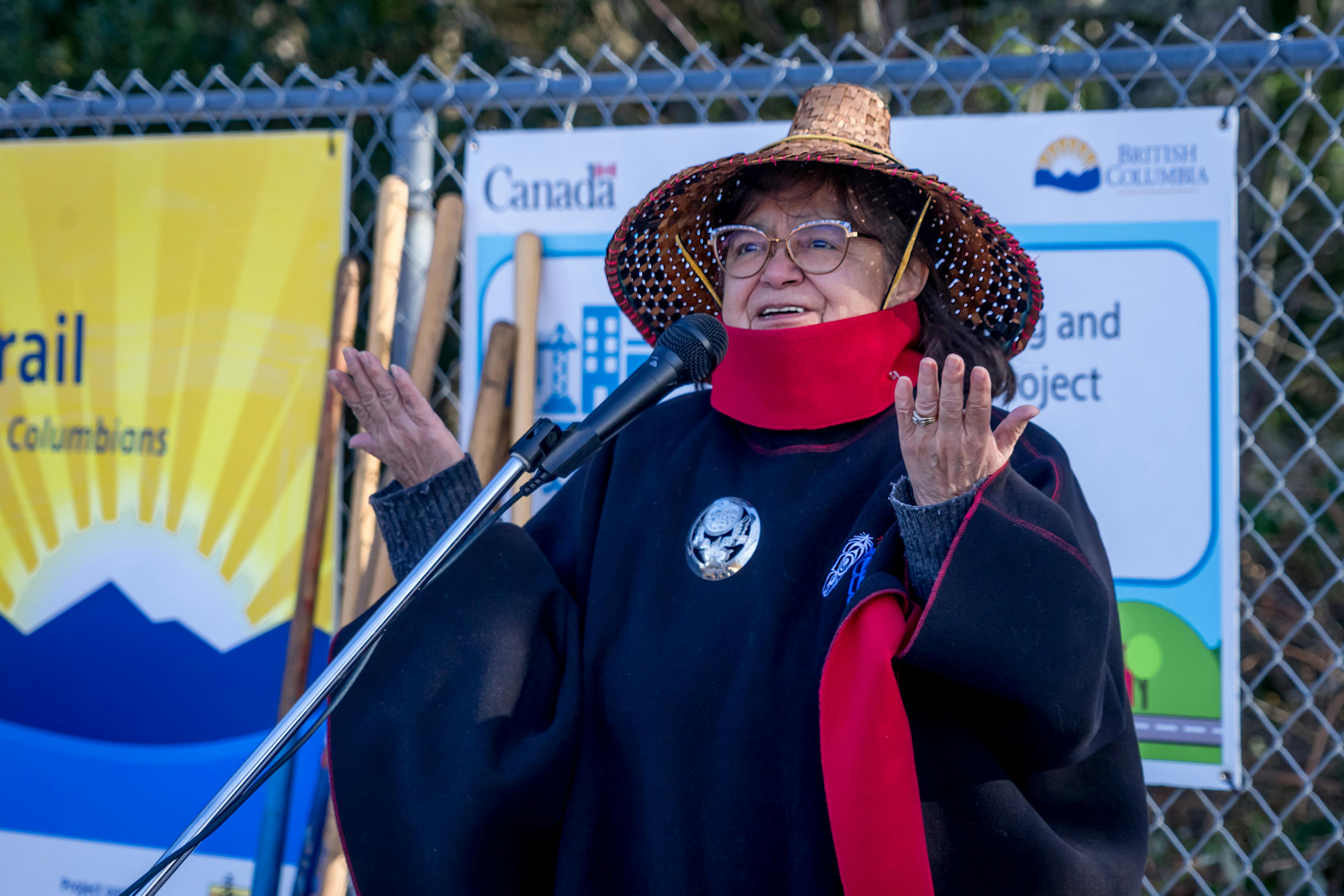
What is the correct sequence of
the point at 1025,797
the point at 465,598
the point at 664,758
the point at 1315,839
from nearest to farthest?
1. the point at 1025,797
2. the point at 664,758
3. the point at 465,598
4. the point at 1315,839

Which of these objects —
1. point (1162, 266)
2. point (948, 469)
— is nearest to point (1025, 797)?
point (948, 469)

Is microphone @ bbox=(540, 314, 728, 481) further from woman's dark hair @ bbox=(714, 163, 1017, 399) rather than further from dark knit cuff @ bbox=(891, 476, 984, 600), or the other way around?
woman's dark hair @ bbox=(714, 163, 1017, 399)

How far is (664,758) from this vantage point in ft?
5.43

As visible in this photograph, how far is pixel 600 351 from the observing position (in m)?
2.81

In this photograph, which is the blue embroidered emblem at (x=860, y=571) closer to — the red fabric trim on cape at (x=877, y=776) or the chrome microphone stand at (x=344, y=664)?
the red fabric trim on cape at (x=877, y=776)

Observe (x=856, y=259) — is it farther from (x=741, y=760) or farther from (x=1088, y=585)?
(x=741, y=760)

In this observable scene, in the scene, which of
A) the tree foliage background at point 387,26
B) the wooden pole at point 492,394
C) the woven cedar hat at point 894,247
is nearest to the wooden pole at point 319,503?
the wooden pole at point 492,394

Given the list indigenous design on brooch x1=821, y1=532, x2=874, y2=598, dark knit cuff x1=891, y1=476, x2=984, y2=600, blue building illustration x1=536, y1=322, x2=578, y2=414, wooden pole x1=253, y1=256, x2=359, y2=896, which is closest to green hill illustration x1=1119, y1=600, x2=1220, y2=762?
indigenous design on brooch x1=821, y1=532, x2=874, y2=598

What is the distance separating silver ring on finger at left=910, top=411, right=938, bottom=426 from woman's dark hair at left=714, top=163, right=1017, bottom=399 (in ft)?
1.75

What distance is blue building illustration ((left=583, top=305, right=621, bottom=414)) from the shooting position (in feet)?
9.19

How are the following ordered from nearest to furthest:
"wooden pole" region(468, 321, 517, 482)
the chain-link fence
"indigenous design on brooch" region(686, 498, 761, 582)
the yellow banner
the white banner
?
"indigenous design on brooch" region(686, 498, 761, 582) → the white banner → the chain-link fence → "wooden pole" region(468, 321, 517, 482) → the yellow banner

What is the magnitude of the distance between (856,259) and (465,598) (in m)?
0.86

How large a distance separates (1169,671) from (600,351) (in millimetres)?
1564

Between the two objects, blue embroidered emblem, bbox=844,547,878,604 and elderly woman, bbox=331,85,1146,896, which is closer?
elderly woman, bbox=331,85,1146,896
